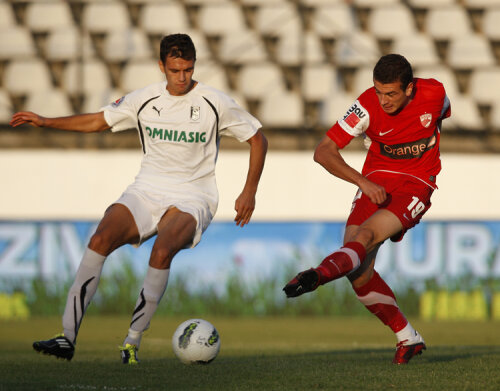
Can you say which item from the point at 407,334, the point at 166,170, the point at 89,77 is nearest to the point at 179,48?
the point at 166,170

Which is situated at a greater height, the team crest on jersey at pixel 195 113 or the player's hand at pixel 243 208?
the team crest on jersey at pixel 195 113

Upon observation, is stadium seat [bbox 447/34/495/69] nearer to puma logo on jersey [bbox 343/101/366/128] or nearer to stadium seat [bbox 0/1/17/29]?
stadium seat [bbox 0/1/17/29]

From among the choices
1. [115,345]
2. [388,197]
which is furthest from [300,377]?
[115,345]

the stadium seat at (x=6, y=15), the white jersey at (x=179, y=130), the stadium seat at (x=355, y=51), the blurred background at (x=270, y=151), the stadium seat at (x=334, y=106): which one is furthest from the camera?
the stadium seat at (x=6, y=15)

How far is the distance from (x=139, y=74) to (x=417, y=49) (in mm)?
4767

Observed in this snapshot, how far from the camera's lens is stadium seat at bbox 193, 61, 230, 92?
14.1 m

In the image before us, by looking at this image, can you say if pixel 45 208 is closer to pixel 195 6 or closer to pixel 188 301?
pixel 188 301

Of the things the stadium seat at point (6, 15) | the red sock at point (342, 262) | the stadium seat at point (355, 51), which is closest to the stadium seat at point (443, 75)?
the stadium seat at point (355, 51)

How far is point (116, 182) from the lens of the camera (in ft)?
39.7

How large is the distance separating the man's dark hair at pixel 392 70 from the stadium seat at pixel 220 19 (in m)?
10.4

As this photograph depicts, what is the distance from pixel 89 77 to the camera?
48.4 feet

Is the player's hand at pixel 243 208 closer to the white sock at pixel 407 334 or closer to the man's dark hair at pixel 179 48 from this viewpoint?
the man's dark hair at pixel 179 48

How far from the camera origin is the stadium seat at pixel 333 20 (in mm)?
15023

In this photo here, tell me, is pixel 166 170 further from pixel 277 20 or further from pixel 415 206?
pixel 277 20
